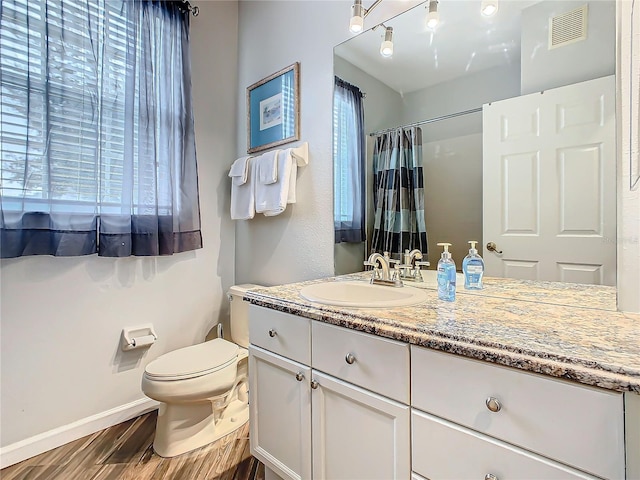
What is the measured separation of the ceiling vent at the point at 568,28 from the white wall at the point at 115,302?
6.17 ft

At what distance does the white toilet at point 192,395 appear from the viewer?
1469 millimetres

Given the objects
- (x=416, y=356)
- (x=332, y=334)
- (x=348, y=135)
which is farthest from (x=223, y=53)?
(x=416, y=356)

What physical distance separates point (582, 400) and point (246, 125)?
222cm

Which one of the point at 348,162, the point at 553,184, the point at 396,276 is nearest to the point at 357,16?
the point at 348,162

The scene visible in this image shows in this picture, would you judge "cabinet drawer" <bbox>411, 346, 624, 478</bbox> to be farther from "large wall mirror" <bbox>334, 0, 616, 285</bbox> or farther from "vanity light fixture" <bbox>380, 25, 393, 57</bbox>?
"vanity light fixture" <bbox>380, 25, 393, 57</bbox>

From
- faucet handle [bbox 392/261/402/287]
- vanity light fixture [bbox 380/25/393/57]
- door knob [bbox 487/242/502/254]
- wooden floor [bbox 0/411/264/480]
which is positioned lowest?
wooden floor [bbox 0/411/264/480]

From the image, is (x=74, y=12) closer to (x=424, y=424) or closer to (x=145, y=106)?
(x=145, y=106)

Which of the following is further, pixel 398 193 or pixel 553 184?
pixel 398 193

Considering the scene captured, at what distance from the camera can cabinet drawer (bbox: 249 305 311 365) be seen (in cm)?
112

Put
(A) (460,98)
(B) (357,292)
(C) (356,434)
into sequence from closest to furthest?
(C) (356,434) < (A) (460,98) < (B) (357,292)

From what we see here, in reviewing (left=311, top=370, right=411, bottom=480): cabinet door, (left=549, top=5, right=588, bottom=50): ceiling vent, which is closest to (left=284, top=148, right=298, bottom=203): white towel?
(left=311, top=370, right=411, bottom=480): cabinet door

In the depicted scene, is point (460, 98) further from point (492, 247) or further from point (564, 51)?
point (492, 247)

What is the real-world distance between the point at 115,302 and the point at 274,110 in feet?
4.79

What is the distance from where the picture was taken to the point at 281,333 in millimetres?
1204
